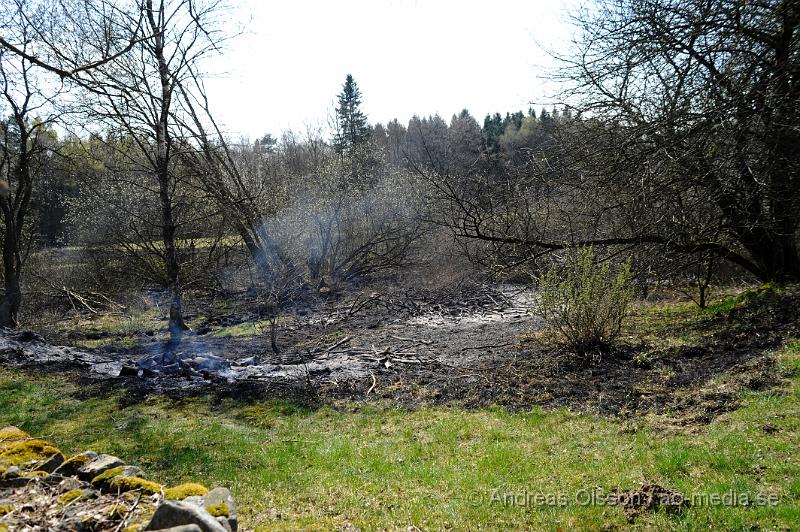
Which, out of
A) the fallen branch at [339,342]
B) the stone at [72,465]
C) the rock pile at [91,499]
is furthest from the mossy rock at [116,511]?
the fallen branch at [339,342]

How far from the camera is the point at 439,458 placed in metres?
5.07

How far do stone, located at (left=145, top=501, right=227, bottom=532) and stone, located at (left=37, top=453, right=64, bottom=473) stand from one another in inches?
54.5

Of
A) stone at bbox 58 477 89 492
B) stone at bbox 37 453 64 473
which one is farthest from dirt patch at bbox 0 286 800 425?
stone at bbox 58 477 89 492

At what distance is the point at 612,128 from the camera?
9.56 metres

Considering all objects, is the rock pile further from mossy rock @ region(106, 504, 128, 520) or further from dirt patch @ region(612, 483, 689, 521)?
dirt patch @ region(612, 483, 689, 521)

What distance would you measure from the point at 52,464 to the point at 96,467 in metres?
0.36

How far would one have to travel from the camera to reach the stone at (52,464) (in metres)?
3.55

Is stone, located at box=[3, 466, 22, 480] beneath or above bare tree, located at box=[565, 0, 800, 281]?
beneath

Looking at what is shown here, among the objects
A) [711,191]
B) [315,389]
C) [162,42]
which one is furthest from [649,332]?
[162,42]

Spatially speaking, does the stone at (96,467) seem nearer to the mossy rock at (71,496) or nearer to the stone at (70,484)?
the stone at (70,484)

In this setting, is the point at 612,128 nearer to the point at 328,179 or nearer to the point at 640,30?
the point at 640,30

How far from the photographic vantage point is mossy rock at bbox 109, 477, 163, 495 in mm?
3269

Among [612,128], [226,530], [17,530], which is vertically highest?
[612,128]

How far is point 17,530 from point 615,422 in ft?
16.4
